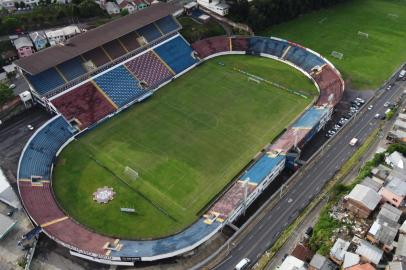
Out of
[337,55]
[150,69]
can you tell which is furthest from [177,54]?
[337,55]

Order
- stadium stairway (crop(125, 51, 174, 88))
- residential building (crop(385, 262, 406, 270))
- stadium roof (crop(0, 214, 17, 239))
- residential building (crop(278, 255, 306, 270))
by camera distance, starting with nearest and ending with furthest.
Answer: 1. residential building (crop(385, 262, 406, 270))
2. residential building (crop(278, 255, 306, 270))
3. stadium roof (crop(0, 214, 17, 239))
4. stadium stairway (crop(125, 51, 174, 88))

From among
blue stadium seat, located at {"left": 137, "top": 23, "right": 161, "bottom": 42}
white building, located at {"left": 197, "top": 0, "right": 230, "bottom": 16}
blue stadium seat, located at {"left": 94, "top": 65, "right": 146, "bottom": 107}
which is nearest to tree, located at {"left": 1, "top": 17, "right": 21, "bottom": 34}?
blue stadium seat, located at {"left": 94, "top": 65, "right": 146, "bottom": 107}

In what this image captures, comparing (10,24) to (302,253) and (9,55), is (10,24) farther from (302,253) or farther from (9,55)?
(302,253)

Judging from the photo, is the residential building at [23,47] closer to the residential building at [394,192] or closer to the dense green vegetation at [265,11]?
the dense green vegetation at [265,11]

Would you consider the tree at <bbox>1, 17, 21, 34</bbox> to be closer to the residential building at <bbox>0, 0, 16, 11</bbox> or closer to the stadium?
the residential building at <bbox>0, 0, 16, 11</bbox>

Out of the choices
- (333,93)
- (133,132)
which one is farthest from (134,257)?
(333,93)

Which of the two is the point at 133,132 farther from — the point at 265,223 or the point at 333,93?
the point at 333,93
